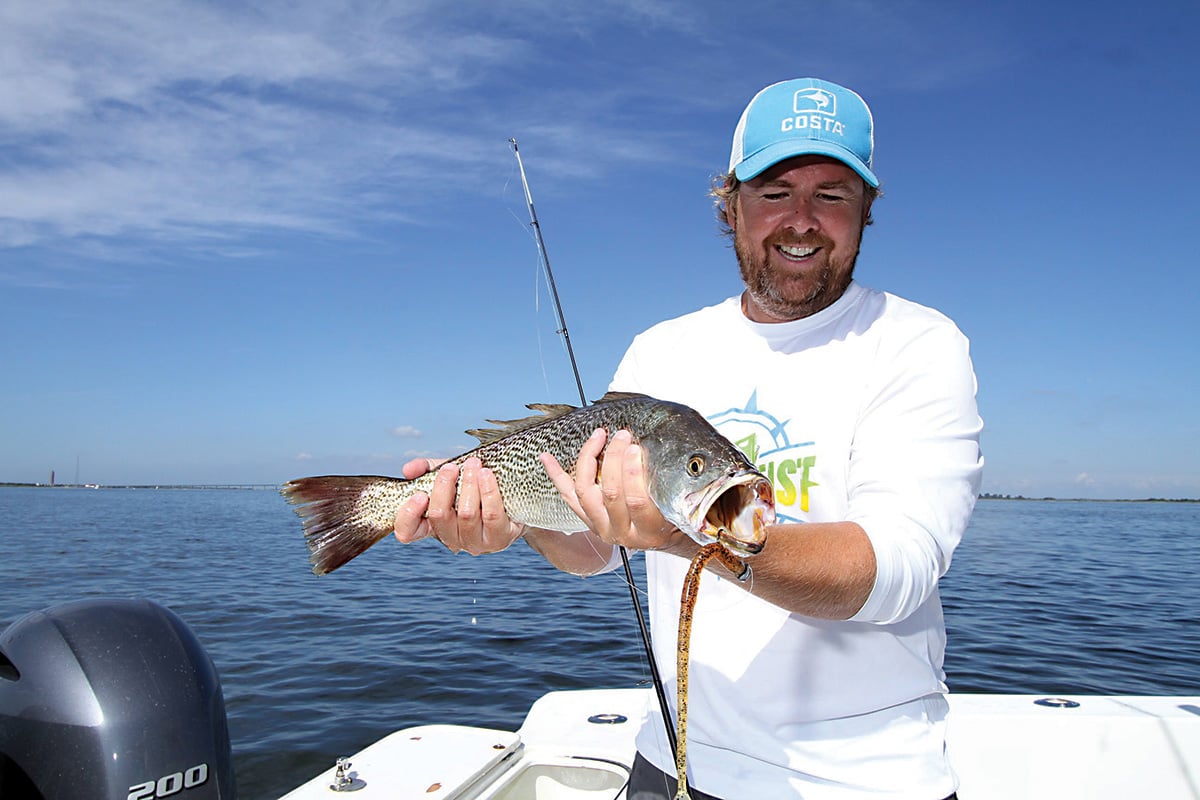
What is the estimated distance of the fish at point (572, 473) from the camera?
2.06 meters

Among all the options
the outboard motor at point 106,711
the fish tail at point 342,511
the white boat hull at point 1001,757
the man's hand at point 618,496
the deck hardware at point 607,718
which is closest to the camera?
the man's hand at point 618,496

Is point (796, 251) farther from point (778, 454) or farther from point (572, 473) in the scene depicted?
point (572, 473)

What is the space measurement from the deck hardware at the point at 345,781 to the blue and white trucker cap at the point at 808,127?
333 centimetres

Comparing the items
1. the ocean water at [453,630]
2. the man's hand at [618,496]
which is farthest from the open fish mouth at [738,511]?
the ocean water at [453,630]

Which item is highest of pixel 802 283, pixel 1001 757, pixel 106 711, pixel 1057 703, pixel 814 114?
pixel 814 114

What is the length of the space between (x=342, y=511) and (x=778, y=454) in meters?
1.73

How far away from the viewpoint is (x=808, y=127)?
2707 mm

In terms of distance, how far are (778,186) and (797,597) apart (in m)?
1.46

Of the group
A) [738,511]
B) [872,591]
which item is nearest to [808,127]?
[738,511]

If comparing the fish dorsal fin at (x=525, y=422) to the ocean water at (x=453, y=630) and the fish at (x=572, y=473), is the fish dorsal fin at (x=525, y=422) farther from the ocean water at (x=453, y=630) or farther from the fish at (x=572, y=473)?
the ocean water at (x=453, y=630)

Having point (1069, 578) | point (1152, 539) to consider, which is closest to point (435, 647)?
point (1069, 578)

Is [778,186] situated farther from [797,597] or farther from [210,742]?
[210,742]

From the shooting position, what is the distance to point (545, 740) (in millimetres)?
4734

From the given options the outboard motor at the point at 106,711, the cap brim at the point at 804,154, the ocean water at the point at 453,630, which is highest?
the cap brim at the point at 804,154
